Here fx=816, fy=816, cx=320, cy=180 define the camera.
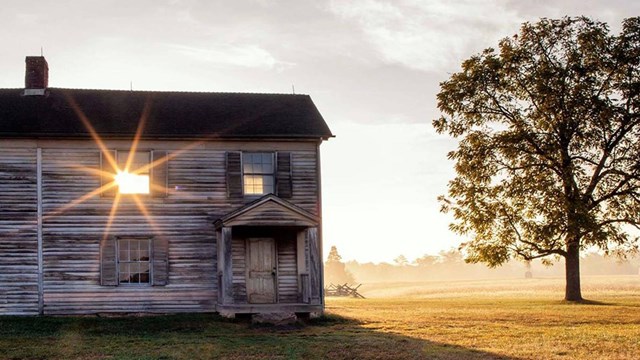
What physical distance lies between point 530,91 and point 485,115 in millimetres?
2219

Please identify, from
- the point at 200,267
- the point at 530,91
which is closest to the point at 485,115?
the point at 530,91

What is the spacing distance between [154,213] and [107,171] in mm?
2069

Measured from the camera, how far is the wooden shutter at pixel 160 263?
87.6ft

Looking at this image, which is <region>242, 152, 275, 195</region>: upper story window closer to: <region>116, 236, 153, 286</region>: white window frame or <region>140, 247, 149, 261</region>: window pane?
<region>116, 236, 153, 286</region>: white window frame

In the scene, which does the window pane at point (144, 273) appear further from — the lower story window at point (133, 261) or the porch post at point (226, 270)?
the porch post at point (226, 270)

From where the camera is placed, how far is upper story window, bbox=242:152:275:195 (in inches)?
1085

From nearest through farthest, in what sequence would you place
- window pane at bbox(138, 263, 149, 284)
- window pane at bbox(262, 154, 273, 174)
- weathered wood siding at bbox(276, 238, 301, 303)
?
1. window pane at bbox(138, 263, 149, 284)
2. weathered wood siding at bbox(276, 238, 301, 303)
3. window pane at bbox(262, 154, 273, 174)

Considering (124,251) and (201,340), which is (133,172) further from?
(201,340)

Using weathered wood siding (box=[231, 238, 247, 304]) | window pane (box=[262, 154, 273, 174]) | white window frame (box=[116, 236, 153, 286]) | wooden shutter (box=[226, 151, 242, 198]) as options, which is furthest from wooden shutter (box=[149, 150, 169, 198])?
window pane (box=[262, 154, 273, 174])

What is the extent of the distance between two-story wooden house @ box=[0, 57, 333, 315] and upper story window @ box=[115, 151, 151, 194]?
3 cm

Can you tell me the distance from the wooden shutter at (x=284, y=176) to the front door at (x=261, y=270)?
165 cm

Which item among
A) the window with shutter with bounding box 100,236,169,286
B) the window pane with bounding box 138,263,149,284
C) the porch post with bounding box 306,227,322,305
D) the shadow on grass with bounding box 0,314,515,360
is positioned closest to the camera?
the shadow on grass with bounding box 0,314,515,360

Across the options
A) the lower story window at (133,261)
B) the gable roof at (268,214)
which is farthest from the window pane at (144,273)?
the gable roof at (268,214)

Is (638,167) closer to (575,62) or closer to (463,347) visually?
(575,62)
